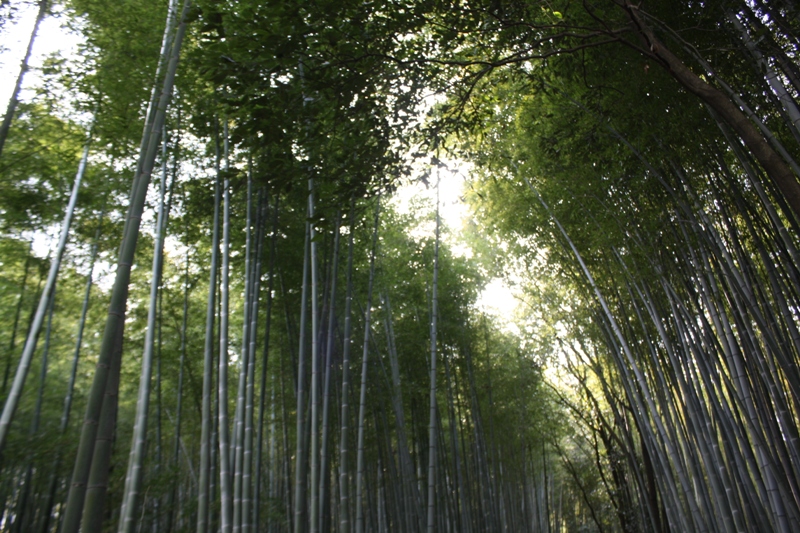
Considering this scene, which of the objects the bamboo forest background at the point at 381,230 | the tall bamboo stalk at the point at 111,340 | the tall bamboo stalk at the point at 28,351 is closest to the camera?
the tall bamboo stalk at the point at 111,340

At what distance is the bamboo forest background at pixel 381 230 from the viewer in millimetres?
2338

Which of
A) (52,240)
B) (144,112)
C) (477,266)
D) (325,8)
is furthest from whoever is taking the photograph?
(477,266)

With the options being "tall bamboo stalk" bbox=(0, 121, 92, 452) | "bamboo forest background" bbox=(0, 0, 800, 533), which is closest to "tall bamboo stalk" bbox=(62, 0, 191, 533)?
"bamboo forest background" bbox=(0, 0, 800, 533)

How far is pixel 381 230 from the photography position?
605cm

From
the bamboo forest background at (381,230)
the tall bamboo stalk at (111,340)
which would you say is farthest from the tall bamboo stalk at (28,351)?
the tall bamboo stalk at (111,340)

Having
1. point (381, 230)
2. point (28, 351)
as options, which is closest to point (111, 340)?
point (28, 351)

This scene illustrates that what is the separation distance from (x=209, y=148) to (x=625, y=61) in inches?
131

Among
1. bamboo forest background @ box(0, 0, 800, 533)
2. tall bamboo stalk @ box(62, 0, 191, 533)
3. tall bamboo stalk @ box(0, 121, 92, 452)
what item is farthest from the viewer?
tall bamboo stalk @ box(0, 121, 92, 452)

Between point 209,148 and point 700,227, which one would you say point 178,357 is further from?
point 700,227

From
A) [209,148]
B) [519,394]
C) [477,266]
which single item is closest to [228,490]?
[209,148]

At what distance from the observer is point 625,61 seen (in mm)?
2732

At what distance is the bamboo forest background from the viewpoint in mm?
2338

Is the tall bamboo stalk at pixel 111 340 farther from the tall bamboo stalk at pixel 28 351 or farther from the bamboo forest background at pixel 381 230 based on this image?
the tall bamboo stalk at pixel 28 351

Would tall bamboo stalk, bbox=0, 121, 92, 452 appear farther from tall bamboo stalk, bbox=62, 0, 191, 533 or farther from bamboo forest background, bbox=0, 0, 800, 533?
tall bamboo stalk, bbox=62, 0, 191, 533
